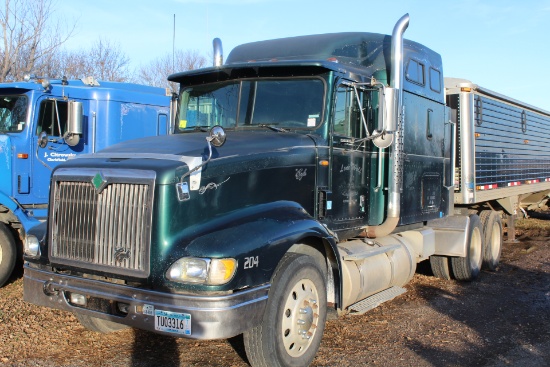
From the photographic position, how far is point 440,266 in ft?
28.9

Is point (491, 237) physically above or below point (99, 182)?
below

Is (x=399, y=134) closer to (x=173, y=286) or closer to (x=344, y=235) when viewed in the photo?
(x=344, y=235)

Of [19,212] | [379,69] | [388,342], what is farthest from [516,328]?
[19,212]

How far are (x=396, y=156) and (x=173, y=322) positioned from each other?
3523 mm

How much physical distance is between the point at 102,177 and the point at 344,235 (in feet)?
8.99

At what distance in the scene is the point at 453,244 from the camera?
27.1 ft

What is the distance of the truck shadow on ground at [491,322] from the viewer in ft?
16.9

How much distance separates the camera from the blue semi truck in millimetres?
7766

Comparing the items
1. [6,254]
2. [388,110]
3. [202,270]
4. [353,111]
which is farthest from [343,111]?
[6,254]

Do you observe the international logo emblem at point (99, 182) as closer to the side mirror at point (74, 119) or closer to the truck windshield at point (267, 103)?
the truck windshield at point (267, 103)

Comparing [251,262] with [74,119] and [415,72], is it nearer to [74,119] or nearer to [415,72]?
[415,72]

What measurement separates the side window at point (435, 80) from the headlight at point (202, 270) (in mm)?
4929

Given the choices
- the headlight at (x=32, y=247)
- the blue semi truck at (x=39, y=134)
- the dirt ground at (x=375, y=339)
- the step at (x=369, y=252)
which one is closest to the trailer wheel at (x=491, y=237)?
the dirt ground at (x=375, y=339)

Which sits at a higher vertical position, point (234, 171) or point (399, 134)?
point (399, 134)
